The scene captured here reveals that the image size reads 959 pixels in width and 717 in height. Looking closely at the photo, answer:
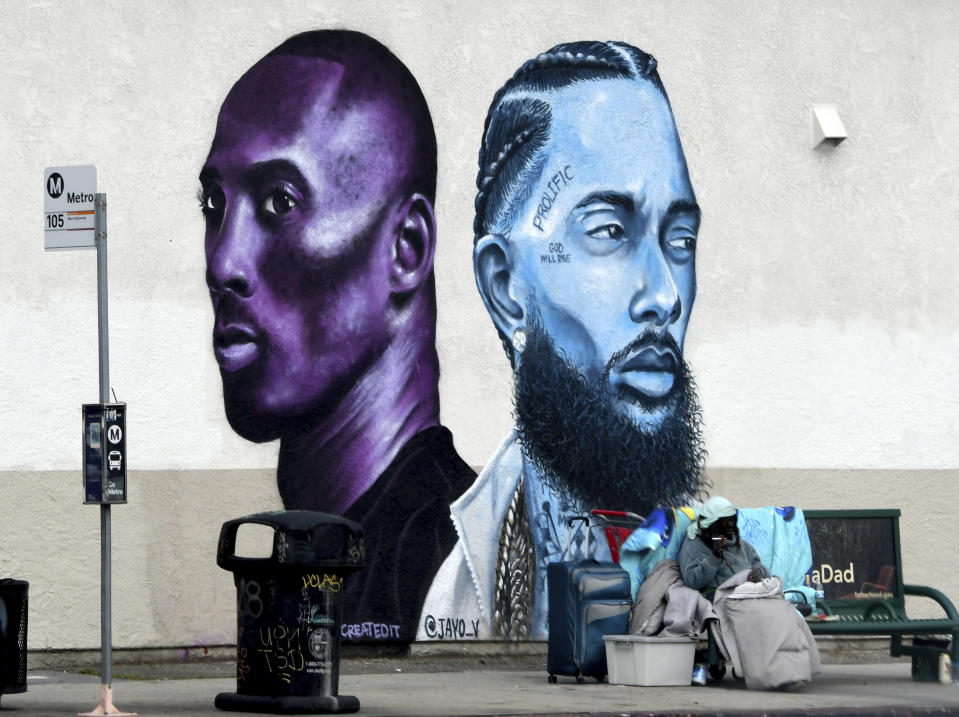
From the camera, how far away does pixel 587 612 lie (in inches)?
431

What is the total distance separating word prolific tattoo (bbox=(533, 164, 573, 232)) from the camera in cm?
1288

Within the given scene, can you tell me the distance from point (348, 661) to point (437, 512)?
1.34m

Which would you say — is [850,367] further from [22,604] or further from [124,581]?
[22,604]

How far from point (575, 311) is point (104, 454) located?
200 inches

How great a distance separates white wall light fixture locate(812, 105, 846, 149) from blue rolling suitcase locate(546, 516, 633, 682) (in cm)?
454

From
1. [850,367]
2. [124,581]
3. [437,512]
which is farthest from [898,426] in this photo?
[124,581]

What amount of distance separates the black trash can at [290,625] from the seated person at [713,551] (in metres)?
2.92

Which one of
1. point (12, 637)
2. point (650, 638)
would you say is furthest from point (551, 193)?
point (12, 637)

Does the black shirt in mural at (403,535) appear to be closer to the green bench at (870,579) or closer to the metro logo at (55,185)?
the green bench at (870,579)

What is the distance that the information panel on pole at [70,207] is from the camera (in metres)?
8.92

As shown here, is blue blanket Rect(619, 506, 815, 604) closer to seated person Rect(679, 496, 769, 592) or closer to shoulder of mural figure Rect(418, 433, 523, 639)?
seated person Rect(679, 496, 769, 592)

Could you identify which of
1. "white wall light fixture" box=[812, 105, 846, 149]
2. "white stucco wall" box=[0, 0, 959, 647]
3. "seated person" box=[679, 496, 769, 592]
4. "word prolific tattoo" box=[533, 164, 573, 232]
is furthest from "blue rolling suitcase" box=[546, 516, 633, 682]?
"white wall light fixture" box=[812, 105, 846, 149]

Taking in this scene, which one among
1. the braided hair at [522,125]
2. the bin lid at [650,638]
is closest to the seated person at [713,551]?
the bin lid at [650,638]

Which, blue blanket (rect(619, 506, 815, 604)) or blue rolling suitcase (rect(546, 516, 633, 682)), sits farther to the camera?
blue blanket (rect(619, 506, 815, 604))
